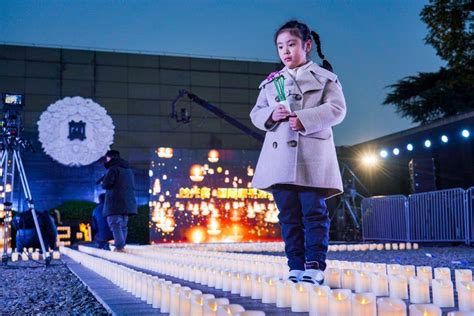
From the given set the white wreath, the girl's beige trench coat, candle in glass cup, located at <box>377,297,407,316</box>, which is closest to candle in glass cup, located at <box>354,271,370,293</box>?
the girl's beige trench coat

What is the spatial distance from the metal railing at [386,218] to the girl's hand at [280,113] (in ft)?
30.7

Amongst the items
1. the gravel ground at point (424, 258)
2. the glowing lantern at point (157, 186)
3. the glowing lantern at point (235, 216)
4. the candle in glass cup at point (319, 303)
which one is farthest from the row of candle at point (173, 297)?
the glowing lantern at point (235, 216)

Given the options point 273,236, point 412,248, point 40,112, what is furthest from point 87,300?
point 40,112

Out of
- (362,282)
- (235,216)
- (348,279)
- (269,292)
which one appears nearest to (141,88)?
(235,216)

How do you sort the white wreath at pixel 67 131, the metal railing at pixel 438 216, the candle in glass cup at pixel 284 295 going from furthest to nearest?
the white wreath at pixel 67 131 < the metal railing at pixel 438 216 < the candle in glass cup at pixel 284 295

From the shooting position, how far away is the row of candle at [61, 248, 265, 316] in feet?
6.41

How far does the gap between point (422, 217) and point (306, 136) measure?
8.98 metres

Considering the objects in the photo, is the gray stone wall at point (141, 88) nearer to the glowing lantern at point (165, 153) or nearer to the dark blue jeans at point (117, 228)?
the glowing lantern at point (165, 153)

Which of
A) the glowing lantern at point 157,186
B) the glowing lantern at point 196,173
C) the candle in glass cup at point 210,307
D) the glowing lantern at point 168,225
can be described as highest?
the glowing lantern at point 196,173

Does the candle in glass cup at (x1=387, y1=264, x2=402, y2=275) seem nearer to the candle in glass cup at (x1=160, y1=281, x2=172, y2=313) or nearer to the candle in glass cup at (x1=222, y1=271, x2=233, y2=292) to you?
the candle in glass cup at (x1=222, y1=271, x2=233, y2=292)

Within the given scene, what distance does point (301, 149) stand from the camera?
10.1 feet

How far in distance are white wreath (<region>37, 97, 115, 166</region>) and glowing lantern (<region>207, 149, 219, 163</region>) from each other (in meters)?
2.83

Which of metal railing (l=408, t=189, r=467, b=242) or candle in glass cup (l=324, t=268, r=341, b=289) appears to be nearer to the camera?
candle in glass cup (l=324, t=268, r=341, b=289)

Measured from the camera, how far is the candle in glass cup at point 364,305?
1963 mm
